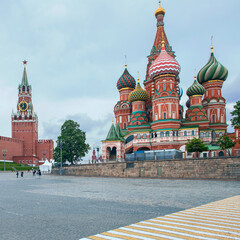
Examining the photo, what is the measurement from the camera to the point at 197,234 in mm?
6203

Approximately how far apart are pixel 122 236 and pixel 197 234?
1790 millimetres

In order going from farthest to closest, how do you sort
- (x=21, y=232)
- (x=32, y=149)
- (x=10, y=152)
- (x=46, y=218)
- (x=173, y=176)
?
(x=32, y=149), (x=10, y=152), (x=173, y=176), (x=46, y=218), (x=21, y=232)

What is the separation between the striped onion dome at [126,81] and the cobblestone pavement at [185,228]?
53.4 meters

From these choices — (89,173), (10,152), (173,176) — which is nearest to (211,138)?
(173,176)

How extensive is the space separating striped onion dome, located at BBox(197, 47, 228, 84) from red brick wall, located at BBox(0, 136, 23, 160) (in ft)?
241

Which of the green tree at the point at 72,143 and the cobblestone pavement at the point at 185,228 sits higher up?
the green tree at the point at 72,143

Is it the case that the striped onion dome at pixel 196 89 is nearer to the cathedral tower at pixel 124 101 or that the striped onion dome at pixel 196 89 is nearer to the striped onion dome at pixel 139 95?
the striped onion dome at pixel 139 95

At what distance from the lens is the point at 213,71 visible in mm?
52000

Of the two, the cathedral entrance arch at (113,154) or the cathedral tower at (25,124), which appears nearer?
the cathedral entrance arch at (113,154)

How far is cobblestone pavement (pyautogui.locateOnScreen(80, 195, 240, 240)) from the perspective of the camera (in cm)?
612

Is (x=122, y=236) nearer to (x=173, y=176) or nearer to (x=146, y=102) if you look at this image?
(x=173, y=176)

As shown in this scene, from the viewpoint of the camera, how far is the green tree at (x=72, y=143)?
53531 millimetres

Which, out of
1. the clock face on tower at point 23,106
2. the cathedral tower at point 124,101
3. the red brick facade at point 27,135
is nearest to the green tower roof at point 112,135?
the cathedral tower at point 124,101

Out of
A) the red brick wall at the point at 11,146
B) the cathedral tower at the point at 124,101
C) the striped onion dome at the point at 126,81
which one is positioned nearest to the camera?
the cathedral tower at the point at 124,101
